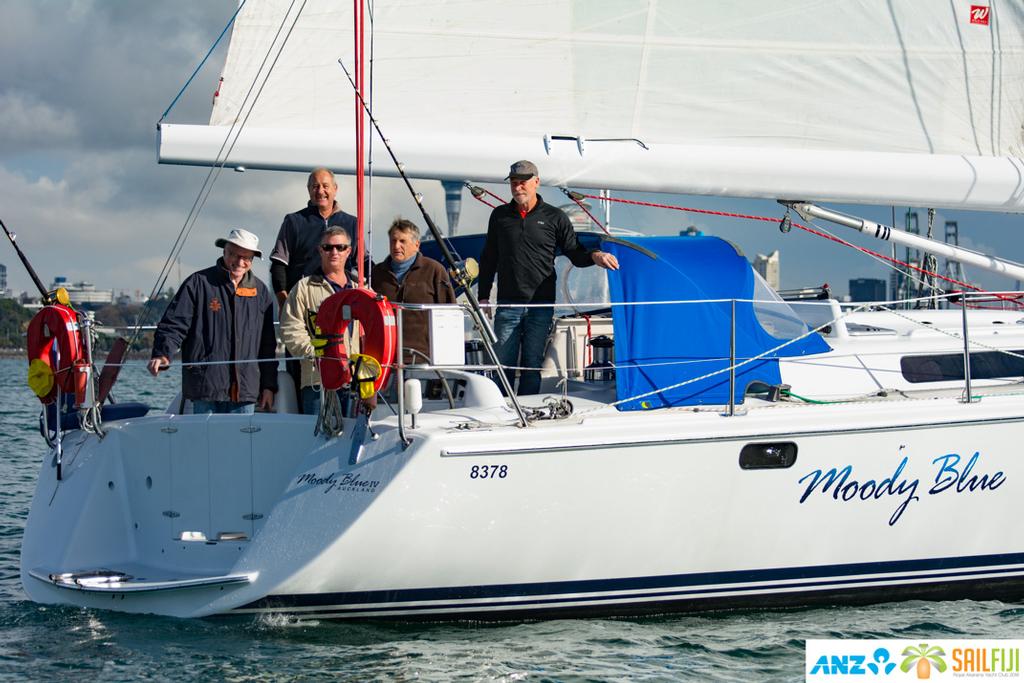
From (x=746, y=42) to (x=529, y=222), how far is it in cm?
197

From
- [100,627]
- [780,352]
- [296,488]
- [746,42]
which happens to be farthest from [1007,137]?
A: [100,627]

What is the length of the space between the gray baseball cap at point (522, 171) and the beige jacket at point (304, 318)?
120cm

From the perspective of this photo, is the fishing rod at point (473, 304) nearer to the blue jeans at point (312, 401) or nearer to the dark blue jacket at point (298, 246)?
the dark blue jacket at point (298, 246)

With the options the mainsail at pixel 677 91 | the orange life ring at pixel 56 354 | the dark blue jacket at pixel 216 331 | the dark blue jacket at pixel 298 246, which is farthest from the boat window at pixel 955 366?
the orange life ring at pixel 56 354

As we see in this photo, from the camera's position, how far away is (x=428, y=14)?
7.68 metres

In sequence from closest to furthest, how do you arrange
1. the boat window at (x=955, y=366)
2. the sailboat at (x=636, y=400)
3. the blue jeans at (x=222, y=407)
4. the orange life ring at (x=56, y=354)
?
1. the sailboat at (x=636, y=400)
2. the blue jeans at (x=222, y=407)
3. the orange life ring at (x=56, y=354)
4. the boat window at (x=955, y=366)

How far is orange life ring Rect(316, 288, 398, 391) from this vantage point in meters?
6.08

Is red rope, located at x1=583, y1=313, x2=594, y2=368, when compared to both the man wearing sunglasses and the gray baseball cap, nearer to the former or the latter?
the gray baseball cap

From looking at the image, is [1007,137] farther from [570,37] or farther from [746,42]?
[570,37]

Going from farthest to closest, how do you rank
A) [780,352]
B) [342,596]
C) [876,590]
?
[780,352] → [876,590] → [342,596]

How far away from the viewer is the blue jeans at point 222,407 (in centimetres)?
710

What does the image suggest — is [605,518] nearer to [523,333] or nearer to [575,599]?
[575,599]

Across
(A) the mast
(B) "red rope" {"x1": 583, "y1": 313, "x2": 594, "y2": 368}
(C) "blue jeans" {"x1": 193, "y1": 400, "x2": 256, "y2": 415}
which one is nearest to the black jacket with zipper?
(B) "red rope" {"x1": 583, "y1": 313, "x2": 594, "y2": 368}

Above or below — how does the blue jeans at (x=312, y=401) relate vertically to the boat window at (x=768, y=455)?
above
